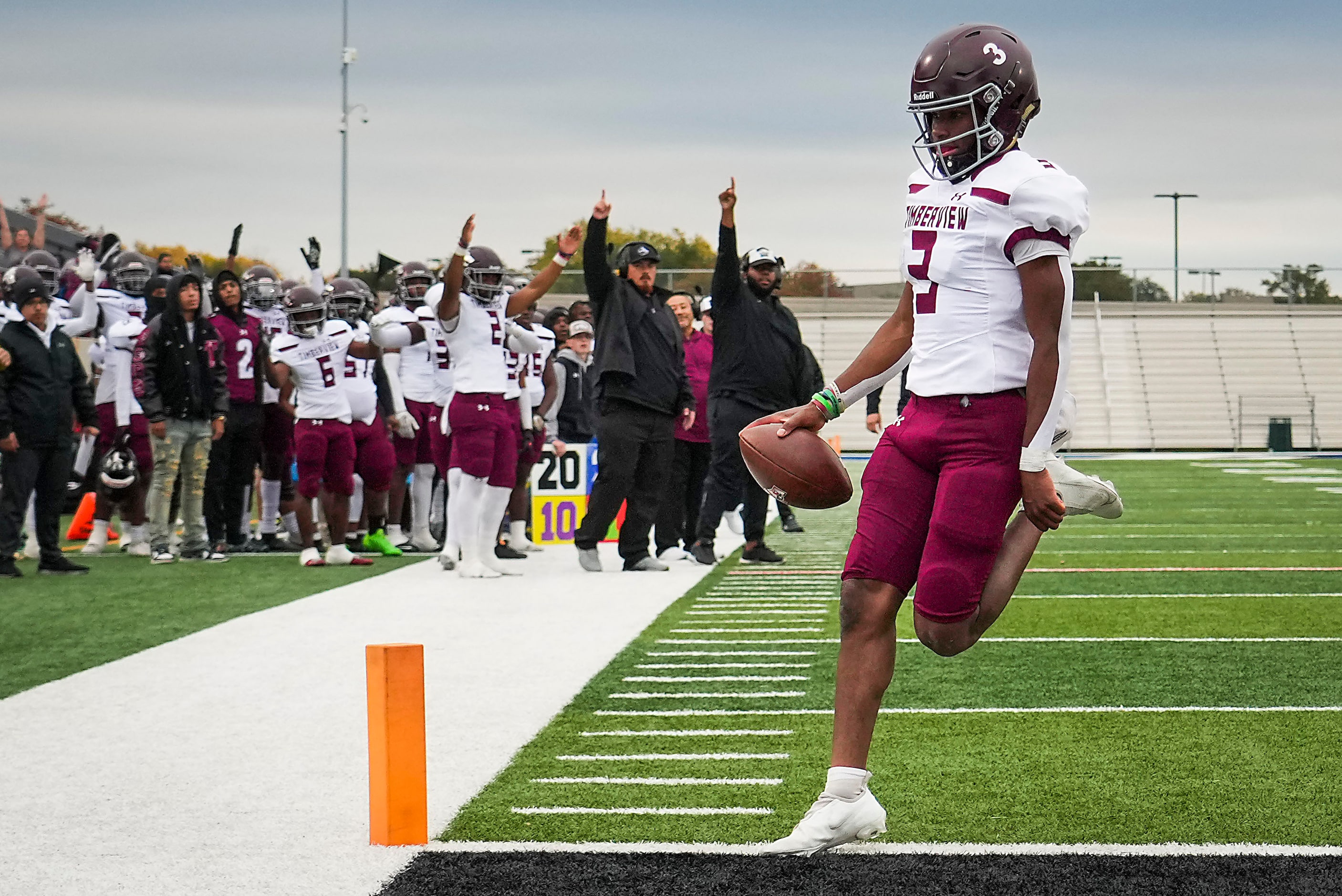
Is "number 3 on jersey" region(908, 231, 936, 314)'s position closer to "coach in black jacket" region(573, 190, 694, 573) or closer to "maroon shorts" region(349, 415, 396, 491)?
"coach in black jacket" region(573, 190, 694, 573)

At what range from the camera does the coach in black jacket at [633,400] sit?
9.73m

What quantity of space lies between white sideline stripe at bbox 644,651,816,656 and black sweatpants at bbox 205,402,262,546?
226 inches

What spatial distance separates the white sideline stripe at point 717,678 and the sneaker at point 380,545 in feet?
18.8

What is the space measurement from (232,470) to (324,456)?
5.81 ft

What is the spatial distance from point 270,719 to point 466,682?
90 centimetres

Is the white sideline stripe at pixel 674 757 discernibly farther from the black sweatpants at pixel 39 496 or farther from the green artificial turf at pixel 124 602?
the black sweatpants at pixel 39 496

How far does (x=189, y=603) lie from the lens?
857 centimetres

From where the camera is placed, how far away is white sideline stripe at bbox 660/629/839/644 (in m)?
7.01

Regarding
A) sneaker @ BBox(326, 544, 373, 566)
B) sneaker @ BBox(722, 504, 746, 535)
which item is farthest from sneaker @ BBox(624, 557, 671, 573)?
sneaker @ BBox(722, 504, 746, 535)

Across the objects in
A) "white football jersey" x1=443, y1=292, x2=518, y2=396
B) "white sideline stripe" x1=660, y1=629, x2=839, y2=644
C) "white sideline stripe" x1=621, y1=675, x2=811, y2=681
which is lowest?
"white sideline stripe" x1=660, y1=629, x2=839, y2=644

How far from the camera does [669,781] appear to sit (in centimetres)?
440

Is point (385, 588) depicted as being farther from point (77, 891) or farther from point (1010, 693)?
point (77, 891)

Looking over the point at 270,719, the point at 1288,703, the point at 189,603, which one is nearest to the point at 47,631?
the point at 189,603

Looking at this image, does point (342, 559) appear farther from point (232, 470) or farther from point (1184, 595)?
point (1184, 595)
